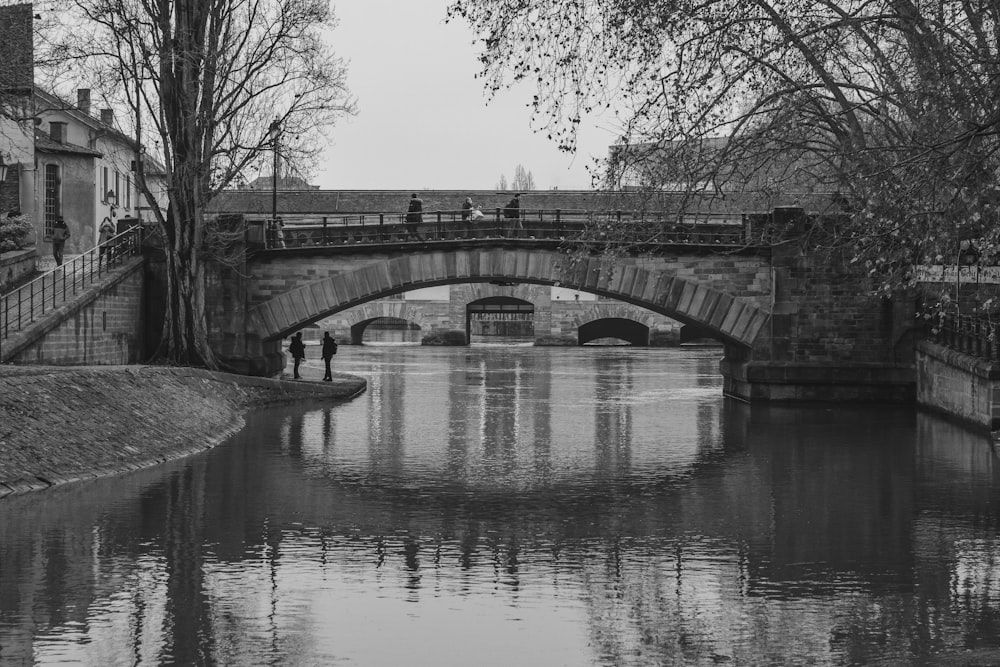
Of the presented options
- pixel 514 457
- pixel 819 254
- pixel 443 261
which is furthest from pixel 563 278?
pixel 514 457

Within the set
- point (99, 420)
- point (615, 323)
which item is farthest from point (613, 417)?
point (615, 323)

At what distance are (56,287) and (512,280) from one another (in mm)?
10682

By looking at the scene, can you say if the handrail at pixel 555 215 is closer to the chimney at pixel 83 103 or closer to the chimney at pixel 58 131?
the chimney at pixel 83 103

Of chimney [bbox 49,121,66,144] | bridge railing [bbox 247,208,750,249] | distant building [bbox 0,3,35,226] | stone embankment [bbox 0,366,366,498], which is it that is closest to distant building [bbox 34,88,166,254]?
chimney [bbox 49,121,66,144]

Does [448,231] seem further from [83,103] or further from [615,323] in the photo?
[615,323]

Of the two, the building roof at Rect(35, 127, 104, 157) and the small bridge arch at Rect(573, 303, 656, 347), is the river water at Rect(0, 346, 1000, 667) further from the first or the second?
the small bridge arch at Rect(573, 303, 656, 347)

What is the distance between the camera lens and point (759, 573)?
12.5 meters

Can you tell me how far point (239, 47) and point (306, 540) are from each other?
18573 millimetres

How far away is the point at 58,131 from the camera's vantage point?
5053 centimetres

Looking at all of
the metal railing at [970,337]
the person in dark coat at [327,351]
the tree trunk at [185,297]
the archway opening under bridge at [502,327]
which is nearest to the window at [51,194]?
the person in dark coat at [327,351]

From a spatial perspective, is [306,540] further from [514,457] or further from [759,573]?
[514,457]

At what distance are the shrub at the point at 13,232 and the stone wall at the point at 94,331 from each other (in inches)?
169

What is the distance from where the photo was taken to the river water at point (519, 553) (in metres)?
9.99

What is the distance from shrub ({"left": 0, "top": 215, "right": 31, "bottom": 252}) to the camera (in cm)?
3422
